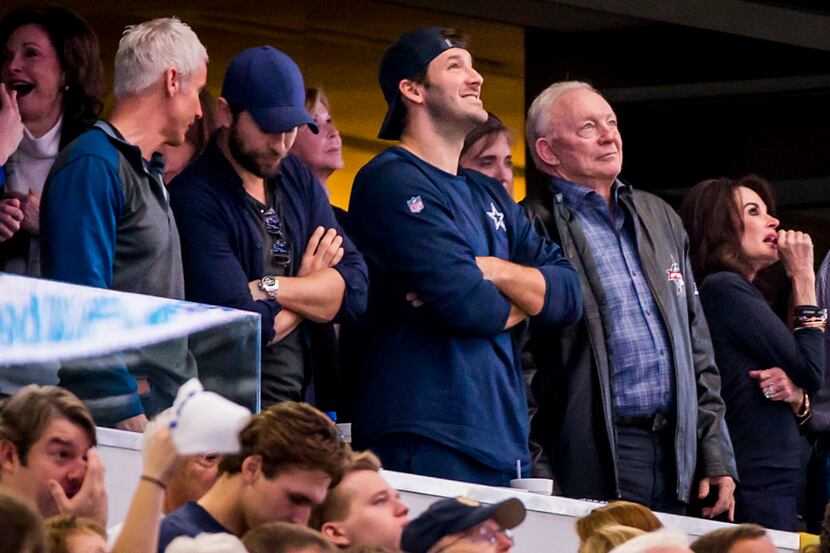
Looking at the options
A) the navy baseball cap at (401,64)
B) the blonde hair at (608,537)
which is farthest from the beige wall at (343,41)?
the blonde hair at (608,537)

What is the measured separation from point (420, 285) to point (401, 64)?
888 millimetres

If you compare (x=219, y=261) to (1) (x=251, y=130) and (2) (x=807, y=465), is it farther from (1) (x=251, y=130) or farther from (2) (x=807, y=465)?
(2) (x=807, y=465)

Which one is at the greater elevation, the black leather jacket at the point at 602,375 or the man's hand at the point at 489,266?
the man's hand at the point at 489,266

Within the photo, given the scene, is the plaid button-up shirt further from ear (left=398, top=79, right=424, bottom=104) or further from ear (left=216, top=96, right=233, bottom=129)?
ear (left=216, top=96, right=233, bottom=129)

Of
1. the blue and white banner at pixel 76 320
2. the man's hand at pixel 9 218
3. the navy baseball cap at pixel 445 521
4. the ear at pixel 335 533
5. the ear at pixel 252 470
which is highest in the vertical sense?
the man's hand at pixel 9 218

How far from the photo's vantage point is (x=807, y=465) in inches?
327

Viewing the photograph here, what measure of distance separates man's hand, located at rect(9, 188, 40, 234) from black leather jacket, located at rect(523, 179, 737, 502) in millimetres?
1725

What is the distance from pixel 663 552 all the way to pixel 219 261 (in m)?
1.88

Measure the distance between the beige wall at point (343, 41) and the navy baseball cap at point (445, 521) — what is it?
17.7ft

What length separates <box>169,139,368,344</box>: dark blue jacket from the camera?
611 cm

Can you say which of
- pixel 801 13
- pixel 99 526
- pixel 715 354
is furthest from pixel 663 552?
pixel 801 13

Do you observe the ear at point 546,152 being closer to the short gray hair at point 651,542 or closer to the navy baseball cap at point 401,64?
the navy baseball cap at point 401,64

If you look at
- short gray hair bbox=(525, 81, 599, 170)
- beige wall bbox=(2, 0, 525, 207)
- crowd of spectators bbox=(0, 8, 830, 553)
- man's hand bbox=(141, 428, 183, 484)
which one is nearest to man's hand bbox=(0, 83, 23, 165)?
crowd of spectators bbox=(0, 8, 830, 553)

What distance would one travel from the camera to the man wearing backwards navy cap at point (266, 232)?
616 cm
